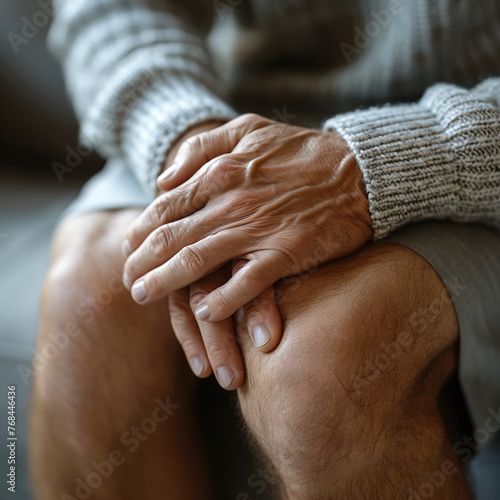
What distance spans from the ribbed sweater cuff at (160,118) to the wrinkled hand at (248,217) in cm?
6

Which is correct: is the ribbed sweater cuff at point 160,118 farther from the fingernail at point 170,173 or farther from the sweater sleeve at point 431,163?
the sweater sleeve at point 431,163

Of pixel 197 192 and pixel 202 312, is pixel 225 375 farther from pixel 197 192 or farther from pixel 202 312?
pixel 197 192

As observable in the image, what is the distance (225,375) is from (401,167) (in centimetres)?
26

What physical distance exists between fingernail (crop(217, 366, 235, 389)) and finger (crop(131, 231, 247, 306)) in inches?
3.3

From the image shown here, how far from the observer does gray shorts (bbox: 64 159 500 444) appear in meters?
0.45

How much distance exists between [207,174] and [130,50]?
298mm

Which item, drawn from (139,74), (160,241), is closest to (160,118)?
(139,74)

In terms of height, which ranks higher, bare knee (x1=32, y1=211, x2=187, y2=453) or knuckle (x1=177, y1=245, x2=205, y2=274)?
knuckle (x1=177, y1=245, x2=205, y2=274)

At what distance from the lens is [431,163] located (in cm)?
47

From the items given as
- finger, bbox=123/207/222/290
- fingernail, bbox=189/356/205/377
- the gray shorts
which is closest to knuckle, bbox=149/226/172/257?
finger, bbox=123/207/222/290

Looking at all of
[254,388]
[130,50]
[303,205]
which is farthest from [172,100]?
[254,388]

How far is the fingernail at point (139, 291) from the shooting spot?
0.45 meters

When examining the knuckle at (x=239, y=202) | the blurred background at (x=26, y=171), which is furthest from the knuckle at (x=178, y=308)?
the blurred background at (x=26, y=171)

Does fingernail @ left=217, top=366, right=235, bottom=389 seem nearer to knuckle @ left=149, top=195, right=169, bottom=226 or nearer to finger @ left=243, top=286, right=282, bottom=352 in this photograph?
finger @ left=243, top=286, right=282, bottom=352
